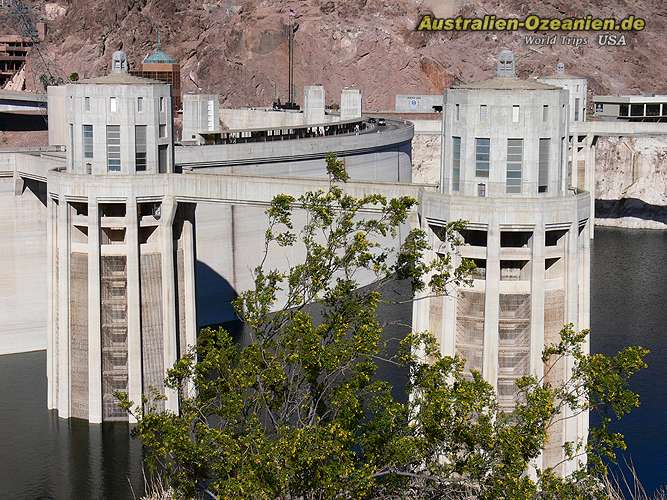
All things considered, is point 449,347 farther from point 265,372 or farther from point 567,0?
point 567,0

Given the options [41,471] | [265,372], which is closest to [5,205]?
[41,471]

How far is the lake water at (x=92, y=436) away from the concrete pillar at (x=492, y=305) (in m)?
8.36

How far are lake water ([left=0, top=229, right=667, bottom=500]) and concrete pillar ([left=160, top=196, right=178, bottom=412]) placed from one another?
11.9 feet

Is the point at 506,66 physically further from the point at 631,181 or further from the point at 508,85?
the point at 631,181

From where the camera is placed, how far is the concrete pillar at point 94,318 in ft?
201

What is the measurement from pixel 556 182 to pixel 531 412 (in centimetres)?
1910

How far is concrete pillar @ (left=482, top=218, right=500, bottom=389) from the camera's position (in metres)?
49.4

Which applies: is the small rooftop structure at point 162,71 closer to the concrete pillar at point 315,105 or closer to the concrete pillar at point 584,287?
the concrete pillar at point 315,105

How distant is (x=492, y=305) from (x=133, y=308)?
19.9 meters

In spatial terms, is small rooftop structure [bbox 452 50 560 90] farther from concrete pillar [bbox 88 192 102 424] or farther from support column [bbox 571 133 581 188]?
support column [bbox 571 133 581 188]

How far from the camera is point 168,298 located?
63125 mm

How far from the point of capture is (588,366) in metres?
34.9

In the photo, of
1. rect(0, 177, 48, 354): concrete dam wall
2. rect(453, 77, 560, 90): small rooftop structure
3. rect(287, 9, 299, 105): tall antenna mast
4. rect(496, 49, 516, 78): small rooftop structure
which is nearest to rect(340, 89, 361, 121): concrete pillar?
rect(287, 9, 299, 105): tall antenna mast

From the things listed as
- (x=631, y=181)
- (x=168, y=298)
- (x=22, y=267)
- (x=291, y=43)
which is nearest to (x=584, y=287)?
(x=168, y=298)
